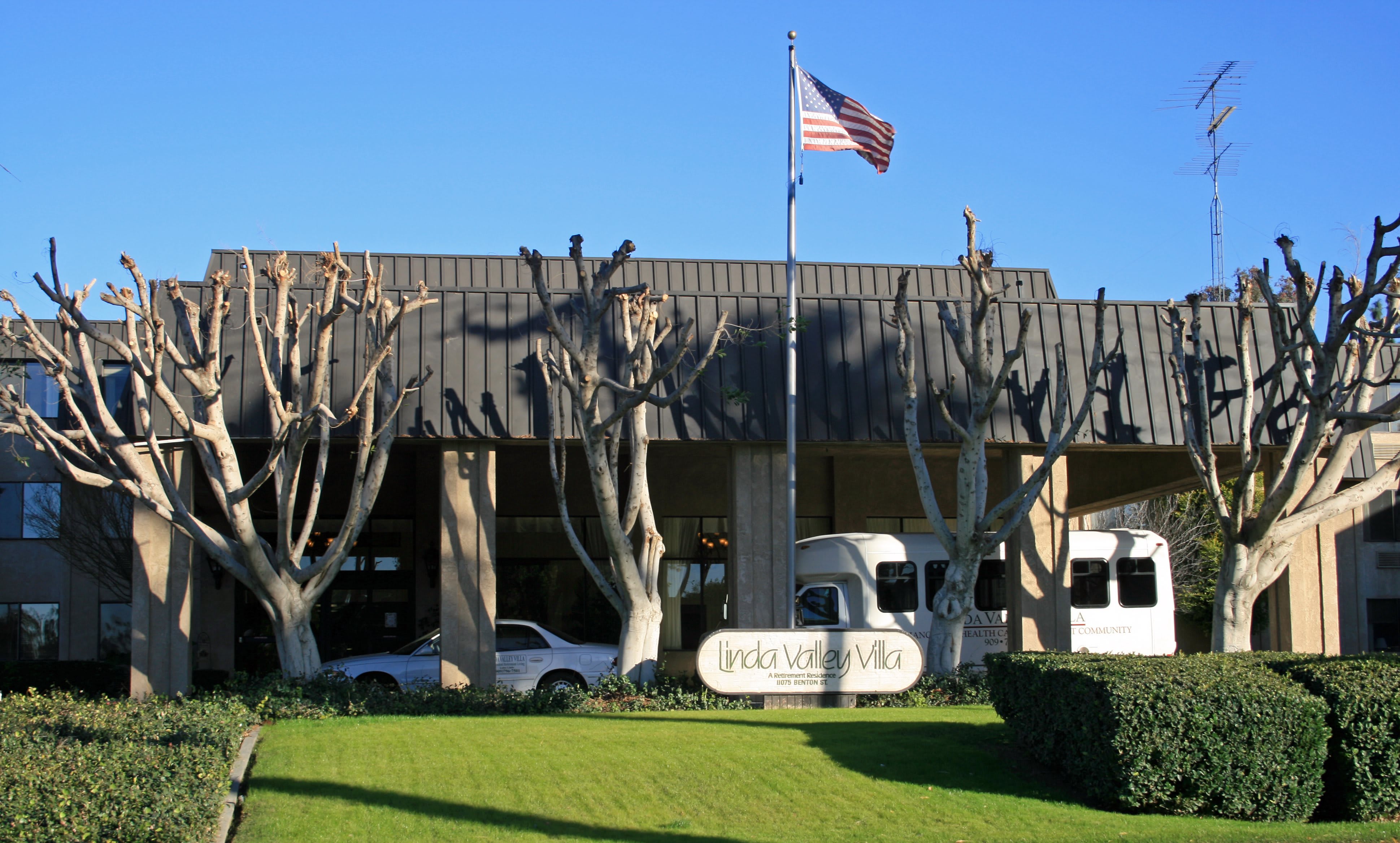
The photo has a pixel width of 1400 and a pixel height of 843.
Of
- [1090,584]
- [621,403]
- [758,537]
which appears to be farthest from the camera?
[1090,584]

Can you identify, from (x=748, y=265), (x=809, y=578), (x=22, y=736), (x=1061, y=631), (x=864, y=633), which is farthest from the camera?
(x=748, y=265)

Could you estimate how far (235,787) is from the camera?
10312 millimetres

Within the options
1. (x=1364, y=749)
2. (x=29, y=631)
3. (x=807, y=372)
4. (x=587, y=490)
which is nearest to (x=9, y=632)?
(x=29, y=631)

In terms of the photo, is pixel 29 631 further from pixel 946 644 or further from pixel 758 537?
pixel 946 644

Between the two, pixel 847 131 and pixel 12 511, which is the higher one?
pixel 847 131

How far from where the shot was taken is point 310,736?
12.6 m

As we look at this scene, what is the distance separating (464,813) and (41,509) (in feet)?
67.8

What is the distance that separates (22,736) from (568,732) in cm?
517

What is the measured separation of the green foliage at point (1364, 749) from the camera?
9.51m

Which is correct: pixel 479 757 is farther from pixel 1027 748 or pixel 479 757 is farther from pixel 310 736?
pixel 1027 748

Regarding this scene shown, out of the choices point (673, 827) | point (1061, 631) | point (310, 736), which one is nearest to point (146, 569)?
point (310, 736)

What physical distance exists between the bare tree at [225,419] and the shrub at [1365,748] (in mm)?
11664

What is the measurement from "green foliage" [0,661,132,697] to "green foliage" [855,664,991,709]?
14.8 m

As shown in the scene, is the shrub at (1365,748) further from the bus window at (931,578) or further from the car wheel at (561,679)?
the car wheel at (561,679)
